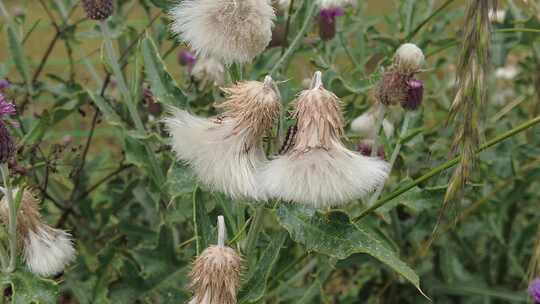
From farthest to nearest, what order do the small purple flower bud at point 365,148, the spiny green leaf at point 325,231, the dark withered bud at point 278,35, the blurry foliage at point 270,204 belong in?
the dark withered bud at point 278,35
the small purple flower bud at point 365,148
the blurry foliage at point 270,204
the spiny green leaf at point 325,231

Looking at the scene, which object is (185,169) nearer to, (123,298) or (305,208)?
(305,208)

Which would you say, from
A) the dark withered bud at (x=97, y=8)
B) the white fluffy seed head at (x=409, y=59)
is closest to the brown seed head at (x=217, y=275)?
the white fluffy seed head at (x=409, y=59)

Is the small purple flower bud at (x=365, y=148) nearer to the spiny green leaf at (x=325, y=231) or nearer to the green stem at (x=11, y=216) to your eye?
the spiny green leaf at (x=325, y=231)

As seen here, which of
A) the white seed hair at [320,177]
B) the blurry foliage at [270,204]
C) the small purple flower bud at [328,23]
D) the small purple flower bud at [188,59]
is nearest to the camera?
the white seed hair at [320,177]

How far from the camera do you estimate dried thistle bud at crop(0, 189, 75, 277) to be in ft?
4.91

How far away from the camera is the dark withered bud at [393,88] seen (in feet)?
5.30

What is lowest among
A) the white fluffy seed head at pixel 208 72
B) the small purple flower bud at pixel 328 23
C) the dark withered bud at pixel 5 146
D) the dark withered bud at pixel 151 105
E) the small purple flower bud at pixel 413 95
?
the dark withered bud at pixel 151 105

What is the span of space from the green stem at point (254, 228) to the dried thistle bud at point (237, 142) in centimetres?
13

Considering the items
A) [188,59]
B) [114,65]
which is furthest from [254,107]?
[188,59]

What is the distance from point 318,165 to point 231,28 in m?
0.33

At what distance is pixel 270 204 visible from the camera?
4.48ft

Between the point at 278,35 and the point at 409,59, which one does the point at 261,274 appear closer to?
the point at 409,59

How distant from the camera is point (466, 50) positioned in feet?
3.31

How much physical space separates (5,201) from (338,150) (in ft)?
2.20
